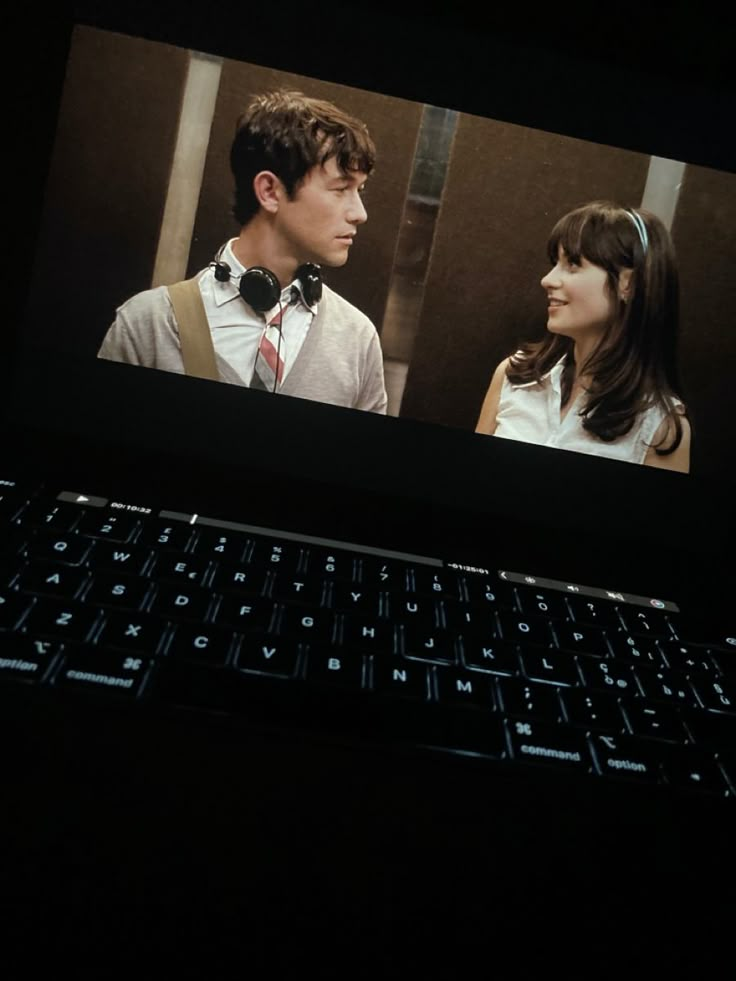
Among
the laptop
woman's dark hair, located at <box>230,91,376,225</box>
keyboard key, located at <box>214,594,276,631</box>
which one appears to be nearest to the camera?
the laptop

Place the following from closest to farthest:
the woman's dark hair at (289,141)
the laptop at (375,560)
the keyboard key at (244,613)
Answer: the laptop at (375,560), the keyboard key at (244,613), the woman's dark hair at (289,141)

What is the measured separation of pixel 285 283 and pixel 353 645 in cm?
35

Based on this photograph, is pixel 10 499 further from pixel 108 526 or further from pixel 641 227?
pixel 641 227

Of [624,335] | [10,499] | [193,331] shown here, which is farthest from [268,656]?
[624,335]

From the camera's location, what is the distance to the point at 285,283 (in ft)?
2.12

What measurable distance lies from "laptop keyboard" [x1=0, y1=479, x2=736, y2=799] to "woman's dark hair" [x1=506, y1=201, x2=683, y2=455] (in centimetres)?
19

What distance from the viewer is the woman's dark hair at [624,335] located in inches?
25.5

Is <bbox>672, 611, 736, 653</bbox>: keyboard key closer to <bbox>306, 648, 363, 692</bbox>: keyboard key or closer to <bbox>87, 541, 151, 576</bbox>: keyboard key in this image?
<bbox>306, 648, 363, 692</bbox>: keyboard key

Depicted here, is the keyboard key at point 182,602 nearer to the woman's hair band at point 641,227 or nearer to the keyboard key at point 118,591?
the keyboard key at point 118,591

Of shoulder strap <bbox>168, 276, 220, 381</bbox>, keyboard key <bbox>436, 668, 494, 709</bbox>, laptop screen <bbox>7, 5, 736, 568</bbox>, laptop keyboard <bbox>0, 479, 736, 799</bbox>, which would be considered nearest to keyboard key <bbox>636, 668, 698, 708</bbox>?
laptop keyboard <bbox>0, 479, 736, 799</bbox>

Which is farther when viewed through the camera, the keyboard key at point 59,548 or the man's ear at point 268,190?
the man's ear at point 268,190

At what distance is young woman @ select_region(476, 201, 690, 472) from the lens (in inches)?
25.6

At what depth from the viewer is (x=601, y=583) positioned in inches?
23.8

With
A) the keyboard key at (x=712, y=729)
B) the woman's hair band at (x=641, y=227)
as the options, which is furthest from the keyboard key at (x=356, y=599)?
the woman's hair band at (x=641, y=227)
